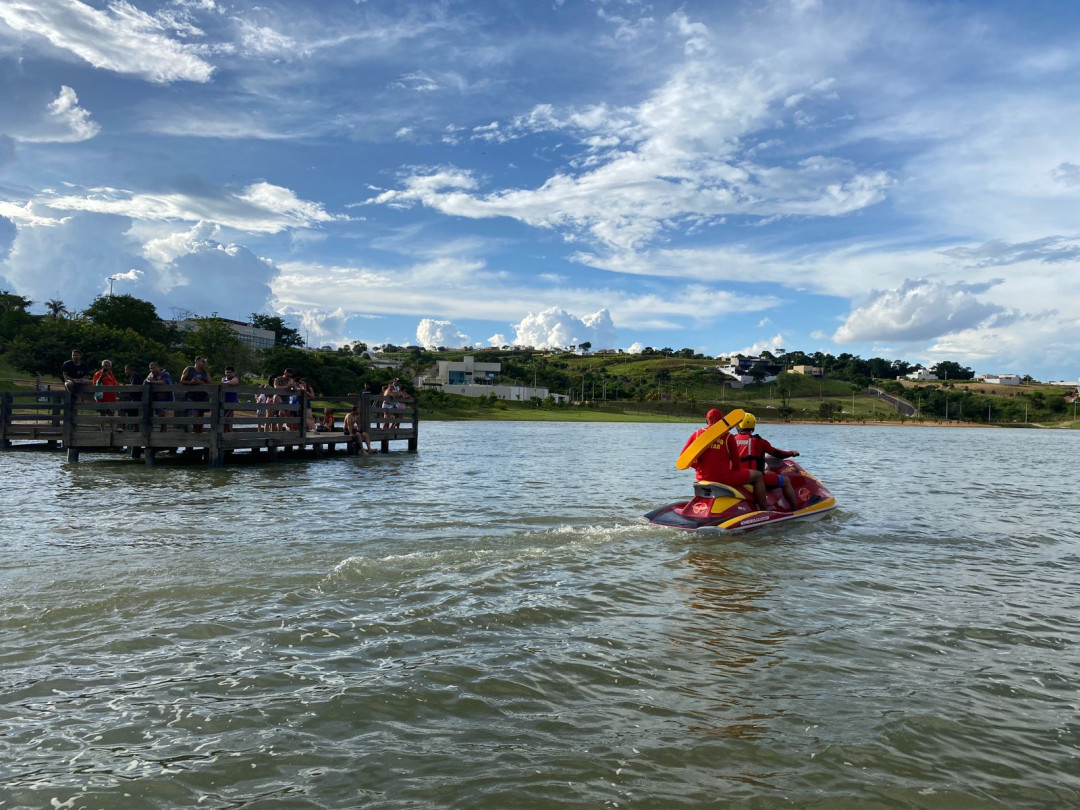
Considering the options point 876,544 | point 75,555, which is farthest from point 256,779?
point 876,544

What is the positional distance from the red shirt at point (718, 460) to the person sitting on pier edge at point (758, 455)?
1.05 ft

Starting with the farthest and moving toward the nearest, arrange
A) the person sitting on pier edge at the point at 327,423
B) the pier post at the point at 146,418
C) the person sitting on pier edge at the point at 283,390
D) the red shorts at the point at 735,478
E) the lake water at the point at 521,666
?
the person sitting on pier edge at the point at 327,423 → the person sitting on pier edge at the point at 283,390 → the pier post at the point at 146,418 → the red shorts at the point at 735,478 → the lake water at the point at 521,666

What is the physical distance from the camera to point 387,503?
14805 millimetres

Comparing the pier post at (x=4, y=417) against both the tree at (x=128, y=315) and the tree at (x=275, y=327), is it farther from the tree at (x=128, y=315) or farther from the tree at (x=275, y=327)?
the tree at (x=275, y=327)

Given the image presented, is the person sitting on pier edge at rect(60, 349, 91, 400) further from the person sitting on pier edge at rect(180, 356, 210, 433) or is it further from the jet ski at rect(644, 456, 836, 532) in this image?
the jet ski at rect(644, 456, 836, 532)

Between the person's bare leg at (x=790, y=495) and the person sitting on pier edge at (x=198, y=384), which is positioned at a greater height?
the person sitting on pier edge at (x=198, y=384)

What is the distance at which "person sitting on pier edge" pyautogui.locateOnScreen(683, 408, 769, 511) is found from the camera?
40.7ft

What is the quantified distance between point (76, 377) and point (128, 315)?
71.7 m

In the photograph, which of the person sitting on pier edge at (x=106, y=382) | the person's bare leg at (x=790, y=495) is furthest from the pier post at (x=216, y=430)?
the person's bare leg at (x=790, y=495)

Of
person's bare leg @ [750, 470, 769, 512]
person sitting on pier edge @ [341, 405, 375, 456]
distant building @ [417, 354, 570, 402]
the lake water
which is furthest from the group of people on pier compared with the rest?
distant building @ [417, 354, 570, 402]

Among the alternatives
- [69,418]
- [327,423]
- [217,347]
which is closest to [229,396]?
[69,418]

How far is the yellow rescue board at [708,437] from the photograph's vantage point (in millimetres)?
12109

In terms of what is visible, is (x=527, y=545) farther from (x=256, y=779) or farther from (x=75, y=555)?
(x=256, y=779)

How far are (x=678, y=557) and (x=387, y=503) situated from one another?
6694 mm
